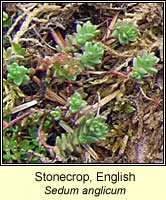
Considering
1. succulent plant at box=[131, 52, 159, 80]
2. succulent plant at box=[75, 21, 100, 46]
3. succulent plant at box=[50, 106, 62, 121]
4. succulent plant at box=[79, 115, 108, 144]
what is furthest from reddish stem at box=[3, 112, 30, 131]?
succulent plant at box=[131, 52, 159, 80]

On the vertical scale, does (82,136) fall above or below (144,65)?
below

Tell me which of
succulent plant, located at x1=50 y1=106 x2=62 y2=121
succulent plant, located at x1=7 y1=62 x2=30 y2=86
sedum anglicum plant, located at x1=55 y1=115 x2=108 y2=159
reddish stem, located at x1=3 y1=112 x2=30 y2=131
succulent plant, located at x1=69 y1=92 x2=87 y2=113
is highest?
succulent plant, located at x1=7 y1=62 x2=30 y2=86

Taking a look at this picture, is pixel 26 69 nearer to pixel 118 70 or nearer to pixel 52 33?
pixel 52 33

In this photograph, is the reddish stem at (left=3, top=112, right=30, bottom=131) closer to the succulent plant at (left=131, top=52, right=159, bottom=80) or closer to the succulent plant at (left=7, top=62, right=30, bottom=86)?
the succulent plant at (left=7, top=62, right=30, bottom=86)

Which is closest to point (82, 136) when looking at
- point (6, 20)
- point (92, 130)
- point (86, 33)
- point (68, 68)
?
point (92, 130)

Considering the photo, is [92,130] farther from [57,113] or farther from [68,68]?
[68,68]

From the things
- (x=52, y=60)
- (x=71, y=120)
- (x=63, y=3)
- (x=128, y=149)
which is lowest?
(x=128, y=149)

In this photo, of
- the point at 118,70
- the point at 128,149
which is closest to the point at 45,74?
the point at 118,70
